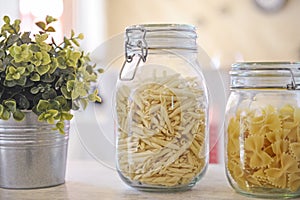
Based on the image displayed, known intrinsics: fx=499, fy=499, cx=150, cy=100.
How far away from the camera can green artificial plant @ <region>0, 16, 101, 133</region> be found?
722 millimetres

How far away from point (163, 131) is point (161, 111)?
28mm

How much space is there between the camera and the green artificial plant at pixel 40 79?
722 millimetres

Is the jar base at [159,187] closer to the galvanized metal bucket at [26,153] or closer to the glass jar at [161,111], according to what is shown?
the glass jar at [161,111]

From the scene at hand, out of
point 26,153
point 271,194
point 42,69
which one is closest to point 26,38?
point 42,69

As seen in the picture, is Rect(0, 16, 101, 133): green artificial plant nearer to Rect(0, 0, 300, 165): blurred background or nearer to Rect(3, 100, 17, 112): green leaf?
Rect(3, 100, 17, 112): green leaf

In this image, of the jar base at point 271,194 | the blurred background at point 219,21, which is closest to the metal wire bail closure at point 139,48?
the jar base at point 271,194

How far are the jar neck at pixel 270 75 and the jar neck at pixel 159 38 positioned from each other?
9 centimetres

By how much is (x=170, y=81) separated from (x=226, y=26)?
3.02 metres

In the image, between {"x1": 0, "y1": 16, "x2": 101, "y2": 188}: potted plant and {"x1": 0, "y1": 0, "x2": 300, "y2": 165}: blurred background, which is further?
{"x1": 0, "y1": 0, "x2": 300, "y2": 165}: blurred background

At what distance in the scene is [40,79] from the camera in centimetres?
74

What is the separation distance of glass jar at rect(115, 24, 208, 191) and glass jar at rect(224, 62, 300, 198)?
2.0 inches

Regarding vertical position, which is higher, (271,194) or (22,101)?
(22,101)

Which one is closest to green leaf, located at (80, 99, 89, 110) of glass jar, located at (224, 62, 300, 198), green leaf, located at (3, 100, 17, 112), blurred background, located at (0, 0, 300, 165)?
green leaf, located at (3, 100, 17, 112)

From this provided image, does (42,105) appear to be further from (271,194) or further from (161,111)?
(271,194)
